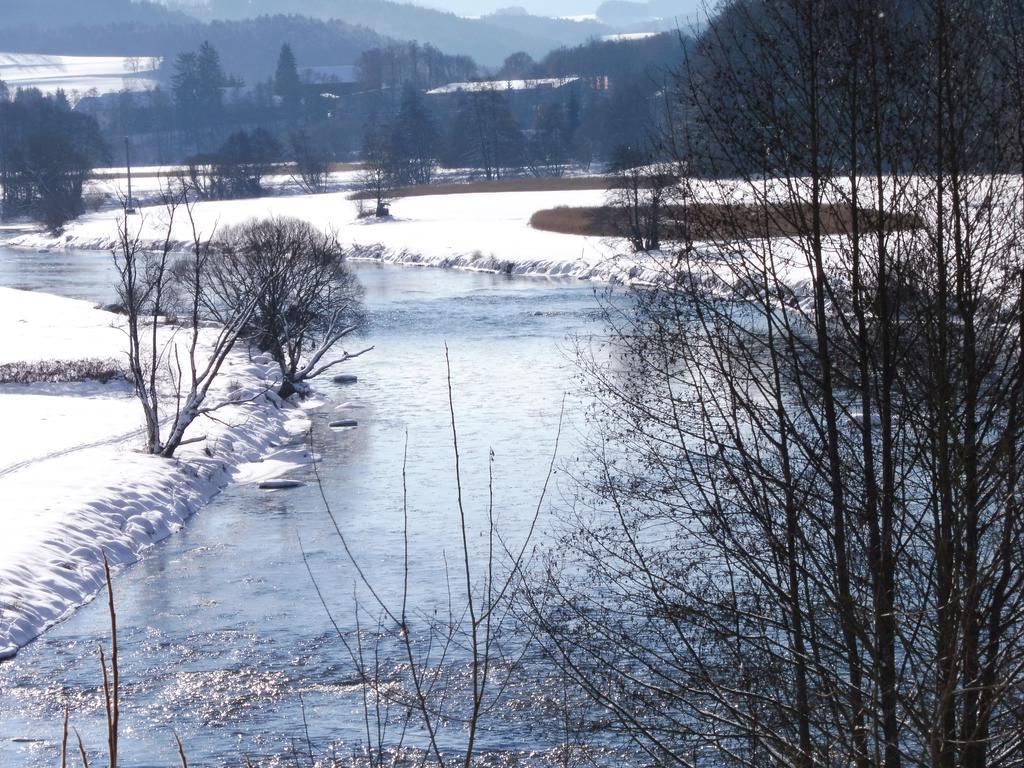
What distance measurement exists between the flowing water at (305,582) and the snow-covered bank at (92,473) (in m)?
0.45

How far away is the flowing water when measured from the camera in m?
11.6

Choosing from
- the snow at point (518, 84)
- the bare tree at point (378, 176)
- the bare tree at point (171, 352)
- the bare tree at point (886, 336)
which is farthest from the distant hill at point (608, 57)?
the bare tree at point (886, 336)

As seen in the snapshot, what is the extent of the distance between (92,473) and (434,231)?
48.4m

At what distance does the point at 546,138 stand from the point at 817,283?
4178 inches

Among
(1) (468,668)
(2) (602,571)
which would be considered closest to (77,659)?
(1) (468,668)

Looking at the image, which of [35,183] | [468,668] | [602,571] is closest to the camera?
[468,668]

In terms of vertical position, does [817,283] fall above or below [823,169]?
below

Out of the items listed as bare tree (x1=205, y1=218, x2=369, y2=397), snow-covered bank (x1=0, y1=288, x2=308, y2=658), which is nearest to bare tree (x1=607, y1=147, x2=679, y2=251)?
bare tree (x1=205, y1=218, x2=369, y2=397)

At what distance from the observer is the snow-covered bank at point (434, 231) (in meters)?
53.2

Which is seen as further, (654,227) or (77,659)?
(654,227)

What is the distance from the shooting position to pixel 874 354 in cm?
815

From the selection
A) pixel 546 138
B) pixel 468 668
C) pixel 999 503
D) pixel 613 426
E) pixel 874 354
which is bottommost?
pixel 468 668

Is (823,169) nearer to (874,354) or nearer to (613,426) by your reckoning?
(874,354)

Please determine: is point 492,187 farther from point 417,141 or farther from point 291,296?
point 291,296
